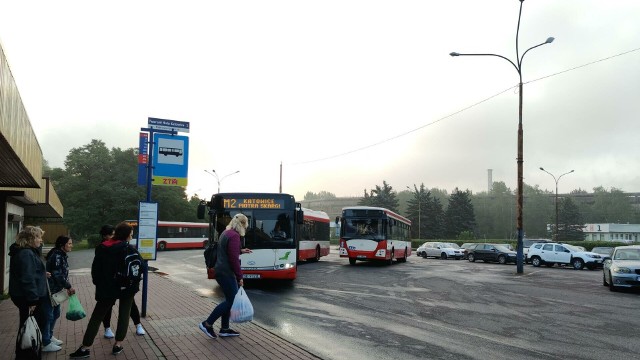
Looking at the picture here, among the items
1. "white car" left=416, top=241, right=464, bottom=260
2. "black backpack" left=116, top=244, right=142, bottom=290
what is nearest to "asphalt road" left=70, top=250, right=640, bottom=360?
"black backpack" left=116, top=244, right=142, bottom=290

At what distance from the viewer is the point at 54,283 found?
694 cm

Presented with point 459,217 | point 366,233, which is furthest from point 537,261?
point 459,217

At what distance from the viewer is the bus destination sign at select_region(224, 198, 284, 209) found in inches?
604

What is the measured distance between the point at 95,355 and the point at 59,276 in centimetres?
128

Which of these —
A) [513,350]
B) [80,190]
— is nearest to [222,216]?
[513,350]

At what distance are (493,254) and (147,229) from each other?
98.7 feet

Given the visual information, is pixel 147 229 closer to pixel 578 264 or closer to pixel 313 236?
pixel 313 236

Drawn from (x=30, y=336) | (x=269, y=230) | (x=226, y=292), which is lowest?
(x=30, y=336)

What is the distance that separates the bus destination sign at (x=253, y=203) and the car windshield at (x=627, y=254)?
11939 millimetres

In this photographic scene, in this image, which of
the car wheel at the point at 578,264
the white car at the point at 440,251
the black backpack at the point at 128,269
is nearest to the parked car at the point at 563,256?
the car wheel at the point at 578,264

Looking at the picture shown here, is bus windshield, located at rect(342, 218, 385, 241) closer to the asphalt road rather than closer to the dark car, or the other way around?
the asphalt road

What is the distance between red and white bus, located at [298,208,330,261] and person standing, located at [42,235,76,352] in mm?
17781

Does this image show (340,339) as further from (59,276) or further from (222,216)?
(222,216)

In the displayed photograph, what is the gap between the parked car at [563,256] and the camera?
29.8 meters
